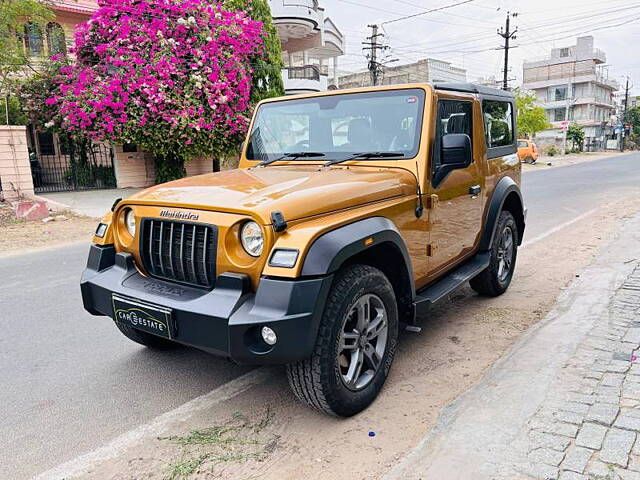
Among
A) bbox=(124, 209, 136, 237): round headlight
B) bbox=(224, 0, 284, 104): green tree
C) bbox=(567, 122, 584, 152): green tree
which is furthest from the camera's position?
bbox=(567, 122, 584, 152): green tree

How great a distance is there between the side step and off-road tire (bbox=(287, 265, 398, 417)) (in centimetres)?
64

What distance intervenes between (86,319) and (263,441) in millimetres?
2728

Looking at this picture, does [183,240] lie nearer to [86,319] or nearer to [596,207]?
[86,319]

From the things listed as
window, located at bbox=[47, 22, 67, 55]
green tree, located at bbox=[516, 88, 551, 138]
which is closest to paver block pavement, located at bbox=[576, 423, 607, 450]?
window, located at bbox=[47, 22, 67, 55]

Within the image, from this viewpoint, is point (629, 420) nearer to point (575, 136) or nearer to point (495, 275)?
point (495, 275)

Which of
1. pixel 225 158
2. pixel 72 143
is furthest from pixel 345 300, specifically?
pixel 72 143

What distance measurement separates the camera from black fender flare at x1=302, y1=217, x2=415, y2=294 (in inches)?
102

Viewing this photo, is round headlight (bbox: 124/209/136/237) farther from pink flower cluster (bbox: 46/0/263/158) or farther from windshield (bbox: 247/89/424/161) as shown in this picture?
pink flower cluster (bbox: 46/0/263/158)

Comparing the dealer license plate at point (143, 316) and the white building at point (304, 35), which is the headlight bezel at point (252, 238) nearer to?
the dealer license plate at point (143, 316)

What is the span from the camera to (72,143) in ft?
56.1

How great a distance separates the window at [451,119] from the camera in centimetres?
379

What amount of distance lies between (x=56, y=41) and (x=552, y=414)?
65.7ft

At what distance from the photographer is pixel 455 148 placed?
355cm

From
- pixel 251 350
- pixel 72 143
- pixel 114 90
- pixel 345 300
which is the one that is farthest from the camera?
pixel 72 143
